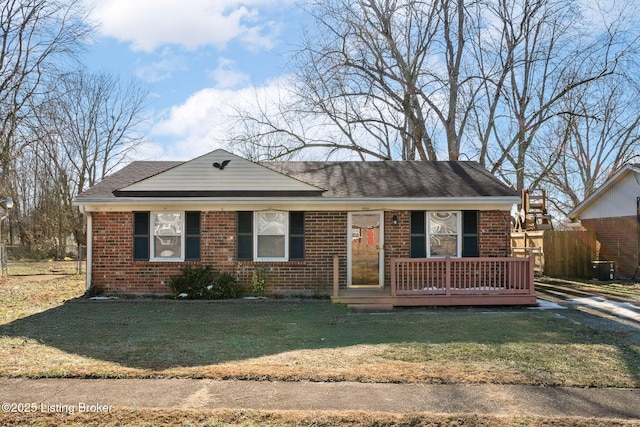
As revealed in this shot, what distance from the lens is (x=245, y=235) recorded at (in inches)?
535

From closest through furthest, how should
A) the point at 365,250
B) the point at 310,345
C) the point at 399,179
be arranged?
the point at 310,345 → the point at 365,250 → the point at 399,179

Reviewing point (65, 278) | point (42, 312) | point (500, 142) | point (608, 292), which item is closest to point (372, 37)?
point (500, 142)

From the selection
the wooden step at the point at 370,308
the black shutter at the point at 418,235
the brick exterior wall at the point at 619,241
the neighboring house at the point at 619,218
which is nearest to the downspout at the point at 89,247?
the wooden step at the point at 370,308

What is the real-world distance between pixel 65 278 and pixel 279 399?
55.3 ft

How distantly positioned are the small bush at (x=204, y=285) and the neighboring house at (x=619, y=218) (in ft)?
43.7

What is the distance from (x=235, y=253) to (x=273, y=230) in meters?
1.12

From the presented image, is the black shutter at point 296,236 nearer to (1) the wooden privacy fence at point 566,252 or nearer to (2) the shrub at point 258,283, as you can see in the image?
(2) the shrub at point 258,283

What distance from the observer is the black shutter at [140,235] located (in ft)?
44.6

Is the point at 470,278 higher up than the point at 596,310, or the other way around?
the point at 470,278

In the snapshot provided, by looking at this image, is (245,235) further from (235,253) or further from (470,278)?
(470,278)

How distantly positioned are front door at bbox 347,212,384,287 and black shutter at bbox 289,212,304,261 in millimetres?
1255

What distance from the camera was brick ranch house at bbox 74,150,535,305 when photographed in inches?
527

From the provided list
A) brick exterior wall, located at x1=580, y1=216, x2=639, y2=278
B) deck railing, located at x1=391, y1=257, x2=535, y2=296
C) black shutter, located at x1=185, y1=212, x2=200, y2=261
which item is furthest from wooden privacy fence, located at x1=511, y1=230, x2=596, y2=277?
black shutter, located at x1=185, y1=212, x2=200, y2=261

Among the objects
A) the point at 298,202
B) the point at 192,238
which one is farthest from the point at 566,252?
the point at 192,238
